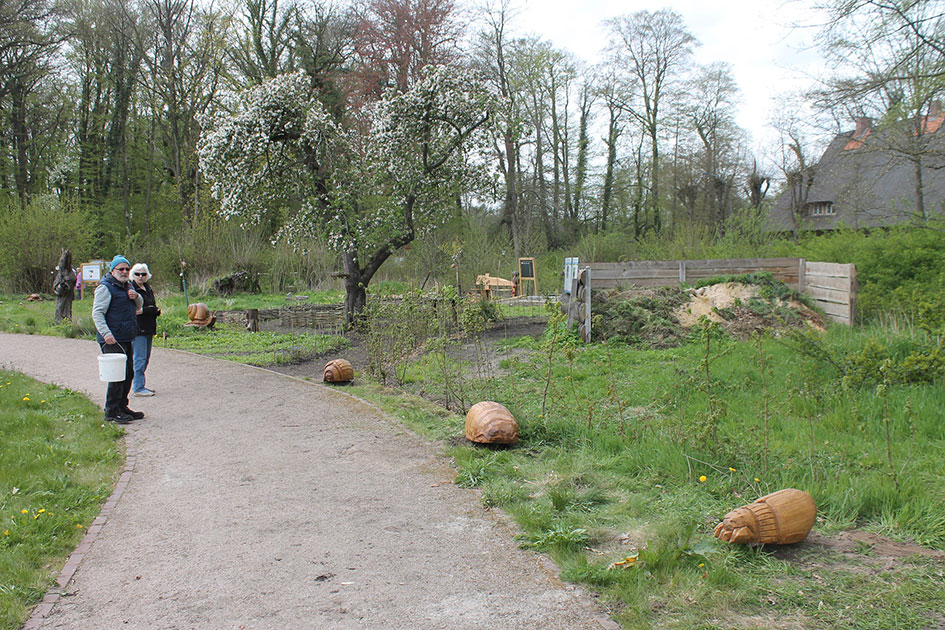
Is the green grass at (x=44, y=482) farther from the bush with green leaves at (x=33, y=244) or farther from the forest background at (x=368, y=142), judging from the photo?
the bush with green leaves at (x=33, y=244)

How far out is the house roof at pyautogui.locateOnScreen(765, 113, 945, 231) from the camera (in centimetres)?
1252

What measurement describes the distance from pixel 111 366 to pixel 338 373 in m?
3.13

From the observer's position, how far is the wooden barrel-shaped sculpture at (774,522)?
3.83 m

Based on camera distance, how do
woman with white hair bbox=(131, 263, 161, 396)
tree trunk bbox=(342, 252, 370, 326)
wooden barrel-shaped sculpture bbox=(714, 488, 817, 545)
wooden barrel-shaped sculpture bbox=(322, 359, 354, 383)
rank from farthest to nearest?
tree trunk bbox=(342, 252, 370, 326) < wooden barrel-shaped sculpture bbox=(322, 359, 354, 383) < woman with white hair bbox=(131, 263, 161, 396) < wooden barrel-shaped sculpture bbox=(714, 488, 817, 545)

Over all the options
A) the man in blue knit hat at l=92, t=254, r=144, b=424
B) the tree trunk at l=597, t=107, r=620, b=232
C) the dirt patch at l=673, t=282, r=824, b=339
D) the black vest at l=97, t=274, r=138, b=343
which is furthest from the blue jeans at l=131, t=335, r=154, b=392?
the tree trunk at l=597, t=107, r=620, b=232

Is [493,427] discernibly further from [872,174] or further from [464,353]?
[872,174]

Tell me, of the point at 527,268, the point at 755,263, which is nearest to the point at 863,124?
the point at 755,263

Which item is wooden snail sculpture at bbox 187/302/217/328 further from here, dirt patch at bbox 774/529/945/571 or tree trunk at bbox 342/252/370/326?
dirt patch at bbox 774/529/945/571

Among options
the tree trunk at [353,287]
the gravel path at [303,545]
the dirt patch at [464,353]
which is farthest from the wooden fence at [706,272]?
the gravel path at [303,545]

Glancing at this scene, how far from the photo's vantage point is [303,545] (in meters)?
4.32

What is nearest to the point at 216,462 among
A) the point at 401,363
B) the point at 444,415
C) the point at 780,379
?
the point at 444,415

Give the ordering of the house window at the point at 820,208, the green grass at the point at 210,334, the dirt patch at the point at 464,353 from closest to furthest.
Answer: the dirt patch at the point at 464,353 → the green grass at the point at 210,334 → the house window at the point at 820,208

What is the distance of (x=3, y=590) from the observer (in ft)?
12.1

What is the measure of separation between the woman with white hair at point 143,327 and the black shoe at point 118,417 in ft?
4.77
